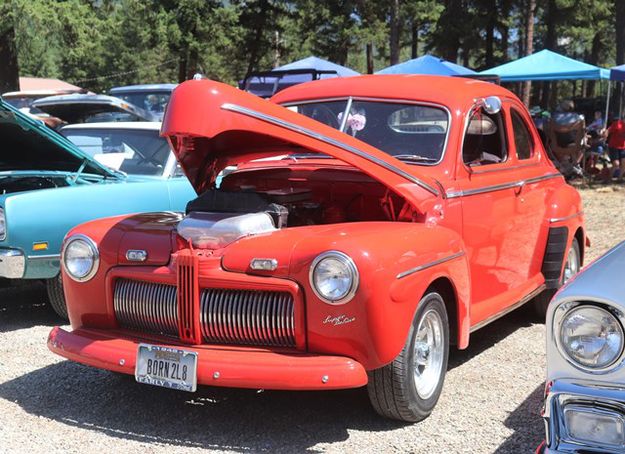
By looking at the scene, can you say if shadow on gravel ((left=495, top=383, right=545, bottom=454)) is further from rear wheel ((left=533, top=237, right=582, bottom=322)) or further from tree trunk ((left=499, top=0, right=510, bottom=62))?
tree trunk ((left=499, top=0, right=510, bottom=62))

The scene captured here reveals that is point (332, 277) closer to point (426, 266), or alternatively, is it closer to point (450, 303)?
point (426, 266)

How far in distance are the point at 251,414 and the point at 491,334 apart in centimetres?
227

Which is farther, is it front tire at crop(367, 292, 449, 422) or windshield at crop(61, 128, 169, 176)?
windshield at crop(61, 128, 169, 176)

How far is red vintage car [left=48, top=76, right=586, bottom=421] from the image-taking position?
3514 millimetres

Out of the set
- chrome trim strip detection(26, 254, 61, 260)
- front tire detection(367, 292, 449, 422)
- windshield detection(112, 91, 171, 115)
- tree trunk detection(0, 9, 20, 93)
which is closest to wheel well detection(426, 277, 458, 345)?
front tire detection(367, 292, 449, 422)

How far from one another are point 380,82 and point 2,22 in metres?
15.9

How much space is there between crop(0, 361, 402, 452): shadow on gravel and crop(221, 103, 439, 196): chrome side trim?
3.99 ft

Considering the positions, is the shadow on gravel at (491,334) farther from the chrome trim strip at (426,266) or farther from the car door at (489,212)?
the chrome trim strip at (426,266)

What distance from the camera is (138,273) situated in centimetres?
390

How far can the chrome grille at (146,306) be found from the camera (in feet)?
12.6

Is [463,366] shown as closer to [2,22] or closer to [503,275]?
[503,275]

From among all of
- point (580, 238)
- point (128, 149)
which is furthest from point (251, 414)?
point (128, 149)

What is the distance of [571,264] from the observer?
6102 mm

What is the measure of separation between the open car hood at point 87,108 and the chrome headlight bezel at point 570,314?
28.8 ft
